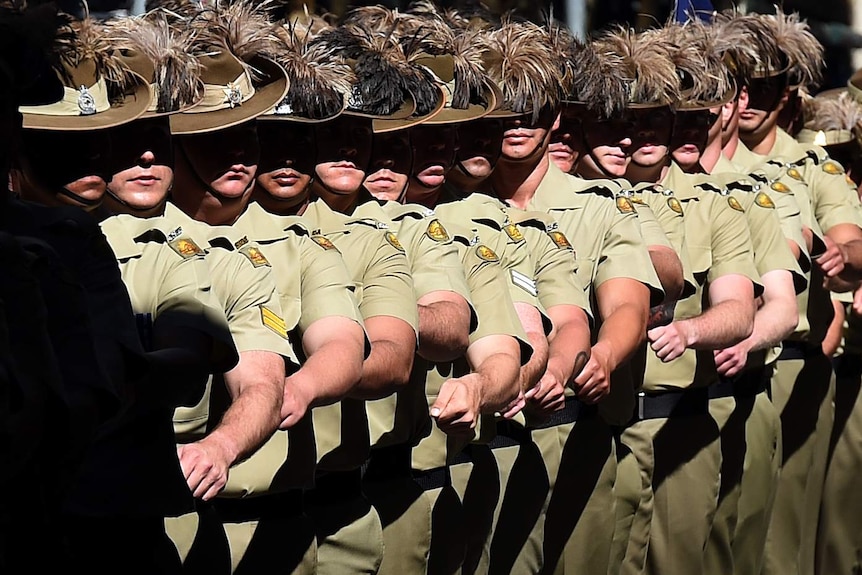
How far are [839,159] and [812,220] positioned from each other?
128 cm

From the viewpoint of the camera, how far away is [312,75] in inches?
188

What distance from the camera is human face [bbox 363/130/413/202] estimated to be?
5.16 metres

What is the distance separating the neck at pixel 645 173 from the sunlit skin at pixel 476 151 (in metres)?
1.08

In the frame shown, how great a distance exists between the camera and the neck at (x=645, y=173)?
21.7 ft

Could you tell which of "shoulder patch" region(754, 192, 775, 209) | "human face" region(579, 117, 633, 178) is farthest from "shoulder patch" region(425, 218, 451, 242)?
"shoulder patch" region(754, 192, 775, 209)

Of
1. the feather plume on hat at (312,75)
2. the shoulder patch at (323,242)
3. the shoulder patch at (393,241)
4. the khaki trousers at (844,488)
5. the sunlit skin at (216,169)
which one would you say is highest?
the feather plume on hat at (312,75)

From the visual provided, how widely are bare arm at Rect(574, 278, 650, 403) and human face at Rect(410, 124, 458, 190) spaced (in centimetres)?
69

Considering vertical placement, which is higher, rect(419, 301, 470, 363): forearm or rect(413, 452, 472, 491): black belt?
rect(419, 301, 470, 363): forearm

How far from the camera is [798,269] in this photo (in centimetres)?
642

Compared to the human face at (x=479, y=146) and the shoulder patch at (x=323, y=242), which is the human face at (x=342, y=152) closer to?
the shoulder patch at (x=323, y=242)

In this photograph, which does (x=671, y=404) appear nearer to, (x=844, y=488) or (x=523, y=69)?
(x=523, y=69)

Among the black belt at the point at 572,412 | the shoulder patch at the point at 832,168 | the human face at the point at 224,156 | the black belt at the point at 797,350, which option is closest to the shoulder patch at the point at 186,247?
the human face at the point at 224,156

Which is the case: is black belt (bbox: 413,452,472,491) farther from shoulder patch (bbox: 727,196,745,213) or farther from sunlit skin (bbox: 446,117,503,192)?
shoulder patch (bbox: 727,196,745,213)

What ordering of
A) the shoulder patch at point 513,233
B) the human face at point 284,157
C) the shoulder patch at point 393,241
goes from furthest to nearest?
1. the shoulder patch at point 513,233
2. the shoulder patch at point 393,241
3. the human face at point 284,157
